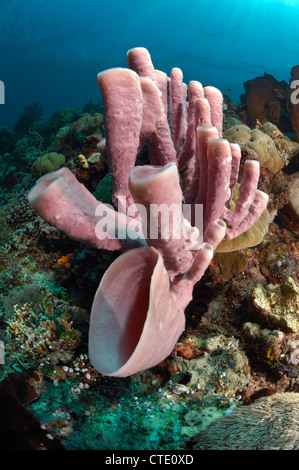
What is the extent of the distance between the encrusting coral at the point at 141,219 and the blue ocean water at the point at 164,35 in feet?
233

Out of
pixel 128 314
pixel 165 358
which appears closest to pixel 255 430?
pixel 165 358

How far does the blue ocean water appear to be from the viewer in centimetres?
5712

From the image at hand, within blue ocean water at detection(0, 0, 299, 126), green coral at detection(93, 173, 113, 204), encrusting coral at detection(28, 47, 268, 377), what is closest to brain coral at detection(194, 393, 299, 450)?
encrusting coral at detection(28, 47, 268, 377)

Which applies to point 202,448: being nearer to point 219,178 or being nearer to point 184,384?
point 184,384

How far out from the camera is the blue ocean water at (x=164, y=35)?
187 feet

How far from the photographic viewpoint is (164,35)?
67812 mm

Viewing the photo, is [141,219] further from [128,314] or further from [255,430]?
[255,430]

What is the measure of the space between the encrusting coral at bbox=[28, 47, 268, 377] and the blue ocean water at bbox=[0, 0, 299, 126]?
71024mm

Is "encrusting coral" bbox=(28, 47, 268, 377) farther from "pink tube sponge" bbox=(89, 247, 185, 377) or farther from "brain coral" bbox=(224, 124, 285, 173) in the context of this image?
"brain coral" bbox=(224, 124, 285, 173)

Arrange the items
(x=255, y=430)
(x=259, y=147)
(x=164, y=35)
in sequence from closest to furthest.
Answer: (x=255, y=430) → (x=259, y=147) → (x=164, y=35)

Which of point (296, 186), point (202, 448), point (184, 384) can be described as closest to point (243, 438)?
point (202, 448)

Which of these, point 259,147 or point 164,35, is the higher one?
point 164,35

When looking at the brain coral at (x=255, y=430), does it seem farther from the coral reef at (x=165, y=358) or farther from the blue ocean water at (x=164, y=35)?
the blue ocean water at (x=164, y=35)

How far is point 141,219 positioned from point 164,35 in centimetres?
8445
